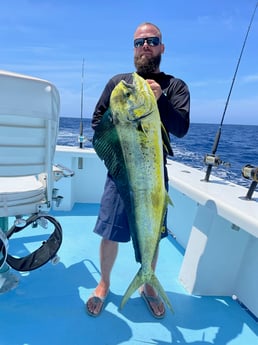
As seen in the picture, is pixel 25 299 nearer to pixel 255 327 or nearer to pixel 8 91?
pixel 8 91

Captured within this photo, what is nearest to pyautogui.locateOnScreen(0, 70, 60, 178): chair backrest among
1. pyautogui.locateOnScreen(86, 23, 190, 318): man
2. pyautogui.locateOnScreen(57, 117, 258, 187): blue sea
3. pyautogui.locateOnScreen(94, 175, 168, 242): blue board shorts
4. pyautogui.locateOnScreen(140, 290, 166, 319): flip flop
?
pyautogui.locateOnScreen(86, 23, 190, 318): man

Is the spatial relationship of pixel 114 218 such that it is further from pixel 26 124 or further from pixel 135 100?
pixel 135 100

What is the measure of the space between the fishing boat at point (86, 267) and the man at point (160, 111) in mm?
107

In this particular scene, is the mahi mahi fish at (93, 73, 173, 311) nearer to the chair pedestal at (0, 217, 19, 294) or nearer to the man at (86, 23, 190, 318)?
the man at (86, 23, 190, 318)

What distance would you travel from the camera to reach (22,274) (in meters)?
2.41

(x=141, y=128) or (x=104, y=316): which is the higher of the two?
(x=141, y=128)

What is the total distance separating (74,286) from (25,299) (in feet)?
1.27

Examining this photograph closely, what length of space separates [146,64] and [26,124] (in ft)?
2.76

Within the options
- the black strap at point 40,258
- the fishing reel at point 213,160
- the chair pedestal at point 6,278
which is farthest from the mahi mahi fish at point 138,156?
the fishing reel at point 213,160

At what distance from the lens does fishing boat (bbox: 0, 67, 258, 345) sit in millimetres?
1711

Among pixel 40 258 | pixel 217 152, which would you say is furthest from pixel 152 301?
A: pixel 217 152

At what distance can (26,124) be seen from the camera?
1722 millimetres

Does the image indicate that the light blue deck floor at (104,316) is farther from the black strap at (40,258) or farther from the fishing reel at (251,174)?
the fishing reel at (251,174)

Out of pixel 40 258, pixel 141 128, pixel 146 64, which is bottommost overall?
pixel 40 258
